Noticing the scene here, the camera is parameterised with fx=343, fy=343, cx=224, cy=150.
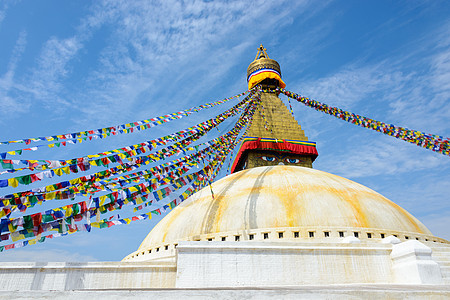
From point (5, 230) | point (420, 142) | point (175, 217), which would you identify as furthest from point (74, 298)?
point (420, 142)

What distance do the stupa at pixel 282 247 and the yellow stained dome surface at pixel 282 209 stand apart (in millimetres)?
33

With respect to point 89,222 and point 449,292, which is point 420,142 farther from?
point 89,222

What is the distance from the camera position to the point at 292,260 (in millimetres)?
8305

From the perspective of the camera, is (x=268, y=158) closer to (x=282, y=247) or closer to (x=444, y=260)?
(x=282, y=247)

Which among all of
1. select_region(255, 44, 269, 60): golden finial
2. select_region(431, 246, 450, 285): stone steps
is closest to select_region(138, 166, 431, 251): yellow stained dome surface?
select_region(431, 246, 450, 285): stone steps

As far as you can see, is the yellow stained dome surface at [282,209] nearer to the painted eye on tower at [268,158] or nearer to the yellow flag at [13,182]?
the painted eye on tower at [268,158]

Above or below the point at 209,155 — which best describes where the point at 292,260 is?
below

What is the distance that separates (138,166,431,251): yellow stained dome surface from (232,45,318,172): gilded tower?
444cm

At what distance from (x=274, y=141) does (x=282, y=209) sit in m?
7.31

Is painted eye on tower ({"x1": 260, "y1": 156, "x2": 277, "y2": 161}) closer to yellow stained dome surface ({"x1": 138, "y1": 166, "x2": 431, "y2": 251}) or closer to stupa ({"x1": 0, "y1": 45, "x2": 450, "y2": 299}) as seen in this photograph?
stupa ({"x1": 0, "y1": 45, "x2": 450, "y2": 299})

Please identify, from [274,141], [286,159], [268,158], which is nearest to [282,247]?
[268,158]

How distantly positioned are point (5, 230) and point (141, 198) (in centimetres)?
279

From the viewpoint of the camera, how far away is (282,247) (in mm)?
8320

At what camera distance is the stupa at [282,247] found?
7.89 meters
